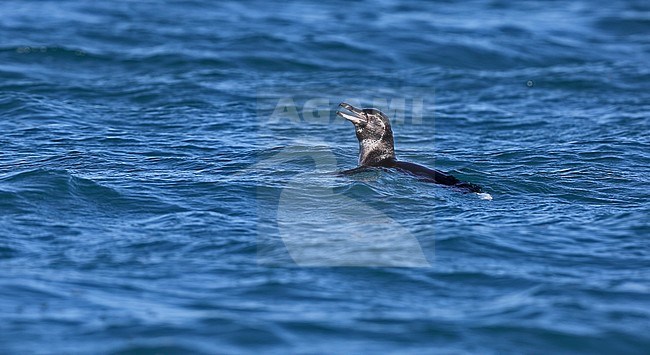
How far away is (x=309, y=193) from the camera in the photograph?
31.8 feet

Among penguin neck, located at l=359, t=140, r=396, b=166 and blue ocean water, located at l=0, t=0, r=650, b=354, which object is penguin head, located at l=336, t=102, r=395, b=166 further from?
blue ocean water, located at l=0, t=0, r=650, b=354

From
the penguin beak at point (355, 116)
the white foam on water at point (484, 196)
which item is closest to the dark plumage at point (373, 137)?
the penguin beak at point (355, 116)

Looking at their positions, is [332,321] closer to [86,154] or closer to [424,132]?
[86,154]

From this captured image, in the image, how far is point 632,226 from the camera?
28.4ft

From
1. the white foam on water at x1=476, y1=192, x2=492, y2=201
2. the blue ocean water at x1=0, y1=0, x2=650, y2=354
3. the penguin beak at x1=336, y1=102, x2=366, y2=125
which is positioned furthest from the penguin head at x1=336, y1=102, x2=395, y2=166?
the white foam on water at x1=476, y1=192, x2=492, y2=201

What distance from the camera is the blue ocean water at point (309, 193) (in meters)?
6.74

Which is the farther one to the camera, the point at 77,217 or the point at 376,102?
the point at 376,102

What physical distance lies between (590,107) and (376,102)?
10.2 ft

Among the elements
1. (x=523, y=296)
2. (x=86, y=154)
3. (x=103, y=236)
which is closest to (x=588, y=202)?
(x=523, y=296)

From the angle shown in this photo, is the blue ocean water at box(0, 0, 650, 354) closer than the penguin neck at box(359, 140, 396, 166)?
Yes

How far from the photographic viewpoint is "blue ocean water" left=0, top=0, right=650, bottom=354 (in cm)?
674

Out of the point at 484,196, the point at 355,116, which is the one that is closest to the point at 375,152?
the point at 355,116

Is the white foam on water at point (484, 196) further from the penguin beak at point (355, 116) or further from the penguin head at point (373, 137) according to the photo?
the penguin beak at point (355, 116)

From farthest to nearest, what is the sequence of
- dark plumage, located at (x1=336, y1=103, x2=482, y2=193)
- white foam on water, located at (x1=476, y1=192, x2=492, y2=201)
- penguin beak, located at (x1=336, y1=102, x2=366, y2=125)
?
penguin beak, located at (x1=336, y1=102, x2=366, y2=125)
dark plumage, located at (x1=336, y1=103, x2=482, y2=193)
white foam on water, located at (x1=476, y1=192, x2=492, y2=201)
